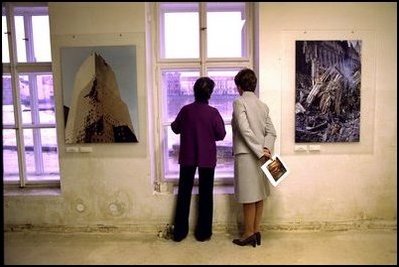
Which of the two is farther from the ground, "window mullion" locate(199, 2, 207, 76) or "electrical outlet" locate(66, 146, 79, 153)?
"window mullion" locate(199, 2, 207, 76)

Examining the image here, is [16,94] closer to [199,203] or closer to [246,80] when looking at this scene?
[199,203]

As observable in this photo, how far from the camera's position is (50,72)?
314 centimetres

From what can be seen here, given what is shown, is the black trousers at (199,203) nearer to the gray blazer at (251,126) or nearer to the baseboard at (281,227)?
the baseboard at (281,227)

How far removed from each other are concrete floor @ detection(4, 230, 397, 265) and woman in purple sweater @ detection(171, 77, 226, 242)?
0.58 feet

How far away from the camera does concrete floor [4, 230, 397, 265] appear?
8.38ft

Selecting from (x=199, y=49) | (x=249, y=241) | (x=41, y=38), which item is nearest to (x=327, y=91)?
(x=199, y=49)

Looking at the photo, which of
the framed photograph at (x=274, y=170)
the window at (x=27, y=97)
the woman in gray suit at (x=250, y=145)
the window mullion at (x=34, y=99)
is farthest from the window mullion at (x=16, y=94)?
the framed photograph at (x=274, y=170)

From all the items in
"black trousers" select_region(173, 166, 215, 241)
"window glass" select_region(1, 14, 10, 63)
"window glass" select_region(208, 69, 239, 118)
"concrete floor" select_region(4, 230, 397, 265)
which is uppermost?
"window glass" select_region(1, 14, 10, 63)

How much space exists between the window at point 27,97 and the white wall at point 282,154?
266mm

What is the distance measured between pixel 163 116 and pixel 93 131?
2.07 feet

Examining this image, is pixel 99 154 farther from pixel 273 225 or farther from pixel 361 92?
pixel 361 92

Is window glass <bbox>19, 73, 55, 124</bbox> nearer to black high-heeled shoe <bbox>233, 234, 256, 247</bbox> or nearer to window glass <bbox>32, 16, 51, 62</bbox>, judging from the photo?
window glass <bbox>32, 16, 51, 62</bbox>

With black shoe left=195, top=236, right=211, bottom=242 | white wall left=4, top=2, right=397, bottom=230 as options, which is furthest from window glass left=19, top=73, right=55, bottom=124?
black shoe left=195, top=236, right=211, bottom=242

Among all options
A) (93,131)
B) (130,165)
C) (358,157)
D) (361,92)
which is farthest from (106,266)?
(361,92)
